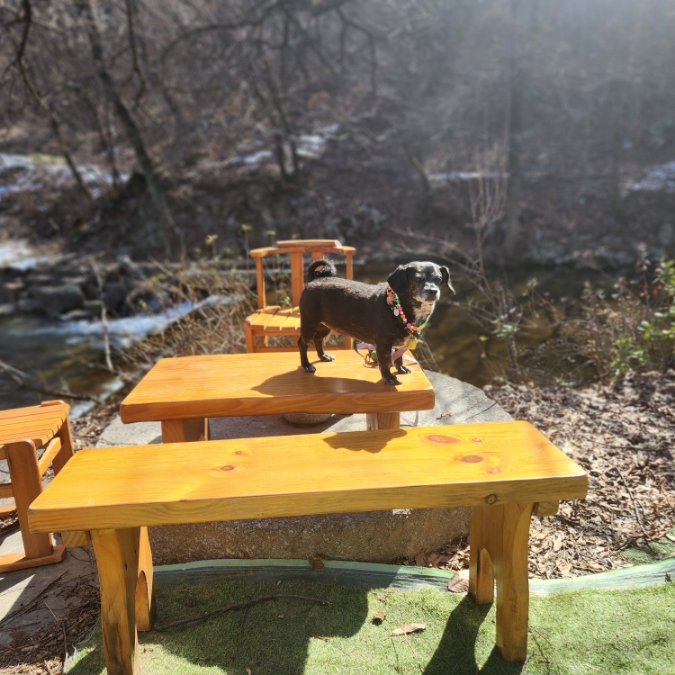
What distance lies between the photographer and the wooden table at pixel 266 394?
7.76ft

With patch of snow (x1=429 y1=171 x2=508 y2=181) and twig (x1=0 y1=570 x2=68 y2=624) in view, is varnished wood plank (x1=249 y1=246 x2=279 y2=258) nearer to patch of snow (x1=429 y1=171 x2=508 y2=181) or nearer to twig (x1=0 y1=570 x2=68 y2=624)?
twig (x1=0 y1=570 x2=68 y2=624)

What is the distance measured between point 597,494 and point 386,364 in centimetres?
147

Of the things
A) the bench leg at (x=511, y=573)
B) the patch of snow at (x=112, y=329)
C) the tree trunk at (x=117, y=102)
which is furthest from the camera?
the tree trunk at (x=117, y=102)

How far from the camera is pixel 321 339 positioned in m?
2.79

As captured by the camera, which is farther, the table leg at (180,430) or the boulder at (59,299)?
the boulder at (59,299)

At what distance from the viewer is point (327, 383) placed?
2.54 meters

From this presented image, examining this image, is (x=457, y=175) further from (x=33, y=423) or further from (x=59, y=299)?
(x=33, y=423)

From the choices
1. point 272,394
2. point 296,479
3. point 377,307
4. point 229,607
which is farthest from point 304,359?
point 229,607

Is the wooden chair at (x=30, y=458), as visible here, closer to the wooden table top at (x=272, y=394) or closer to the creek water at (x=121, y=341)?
the wooden table top at (x=272, y=394)

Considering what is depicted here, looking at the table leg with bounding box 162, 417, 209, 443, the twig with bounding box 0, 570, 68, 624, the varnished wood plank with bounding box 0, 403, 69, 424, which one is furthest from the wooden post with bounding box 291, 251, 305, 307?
the twig with bounding box 0, 570, 68, 624

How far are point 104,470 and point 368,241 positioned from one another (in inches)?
411

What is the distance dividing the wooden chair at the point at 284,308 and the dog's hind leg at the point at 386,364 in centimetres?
111

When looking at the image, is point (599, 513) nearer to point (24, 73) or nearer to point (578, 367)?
point (578, 367)

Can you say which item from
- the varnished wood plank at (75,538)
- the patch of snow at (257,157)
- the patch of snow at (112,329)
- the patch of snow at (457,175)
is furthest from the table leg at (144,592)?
the patch of snow at (257,157)
